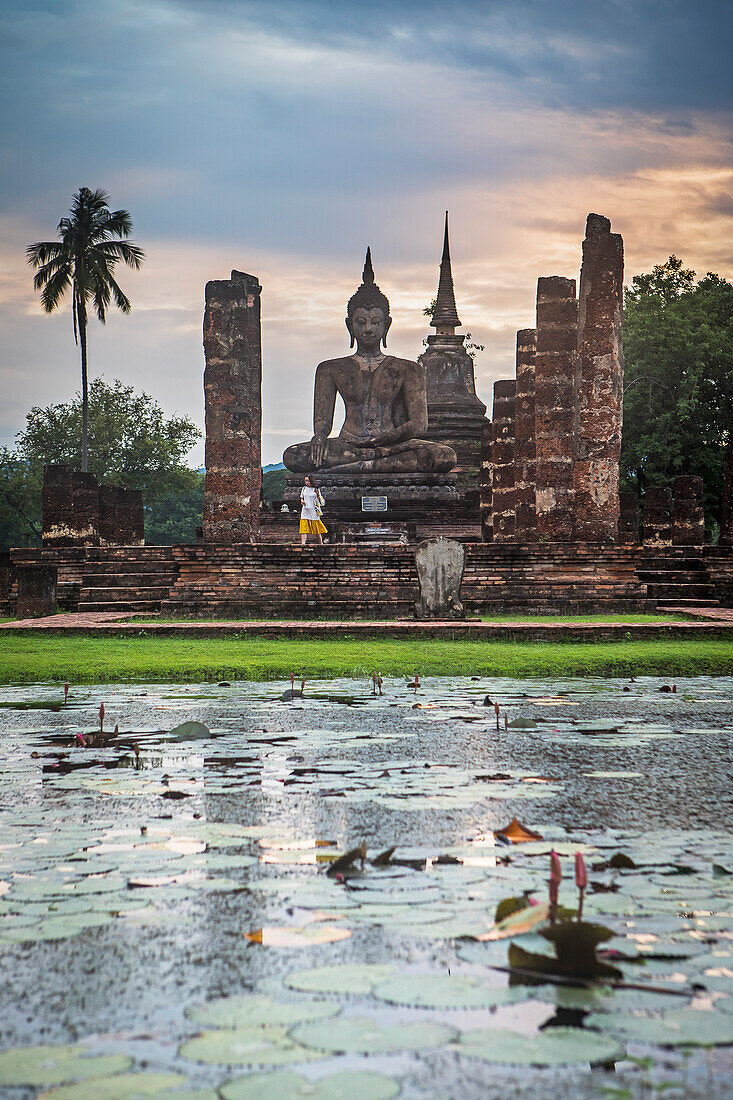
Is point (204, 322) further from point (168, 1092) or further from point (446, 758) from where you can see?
point (168, 1092)

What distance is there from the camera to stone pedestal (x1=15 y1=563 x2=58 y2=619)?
14.7 metres

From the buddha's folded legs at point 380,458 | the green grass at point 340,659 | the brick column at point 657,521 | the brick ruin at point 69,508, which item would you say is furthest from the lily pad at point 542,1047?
the buddha's folded legs at point 380,458

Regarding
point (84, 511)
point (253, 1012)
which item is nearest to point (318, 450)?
point (84, 511)

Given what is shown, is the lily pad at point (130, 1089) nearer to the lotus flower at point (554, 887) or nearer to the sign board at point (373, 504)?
the lotus flower at point (554, 887)

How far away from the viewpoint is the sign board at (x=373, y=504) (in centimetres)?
2556

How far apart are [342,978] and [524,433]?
866 inches

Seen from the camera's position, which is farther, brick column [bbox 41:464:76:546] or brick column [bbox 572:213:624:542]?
brick column [bbox 41:464:76:546]

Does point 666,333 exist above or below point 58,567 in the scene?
above

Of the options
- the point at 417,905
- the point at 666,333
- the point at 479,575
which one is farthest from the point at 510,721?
the point at 666,333

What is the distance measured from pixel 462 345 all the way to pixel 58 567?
26907mm

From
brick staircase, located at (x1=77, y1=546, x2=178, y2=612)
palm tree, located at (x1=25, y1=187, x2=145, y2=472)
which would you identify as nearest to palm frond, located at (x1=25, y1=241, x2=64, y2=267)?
palm tree, located at (x1=25, y1=187, x2=145, y2=472)

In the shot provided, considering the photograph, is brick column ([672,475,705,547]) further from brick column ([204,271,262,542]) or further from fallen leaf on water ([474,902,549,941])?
fallen leaf on water ([474,902,549,941])

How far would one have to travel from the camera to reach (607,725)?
6137mm

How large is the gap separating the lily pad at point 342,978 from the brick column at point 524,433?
21.3 meters
